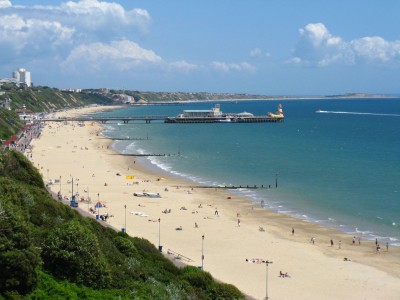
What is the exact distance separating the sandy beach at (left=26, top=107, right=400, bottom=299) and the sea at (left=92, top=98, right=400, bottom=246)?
254 centimetres

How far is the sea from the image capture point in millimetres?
37688

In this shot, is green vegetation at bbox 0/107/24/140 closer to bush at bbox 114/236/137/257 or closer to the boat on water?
the boat on water

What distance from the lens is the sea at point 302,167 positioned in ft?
124

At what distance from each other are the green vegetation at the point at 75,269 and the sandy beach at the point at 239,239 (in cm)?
589

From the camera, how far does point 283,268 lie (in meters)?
26.2

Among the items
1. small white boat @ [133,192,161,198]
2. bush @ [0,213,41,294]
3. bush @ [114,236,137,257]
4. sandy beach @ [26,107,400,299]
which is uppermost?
bush @ [0,213,41,294]

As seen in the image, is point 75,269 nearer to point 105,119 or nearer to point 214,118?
point 105,119

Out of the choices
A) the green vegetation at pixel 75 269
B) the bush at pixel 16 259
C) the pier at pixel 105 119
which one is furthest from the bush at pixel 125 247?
the pier at pixel 105 119

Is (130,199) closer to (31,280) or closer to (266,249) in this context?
(266,249)

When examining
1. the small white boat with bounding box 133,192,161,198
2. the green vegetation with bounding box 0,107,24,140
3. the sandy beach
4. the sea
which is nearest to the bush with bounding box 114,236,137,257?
the sandy beach

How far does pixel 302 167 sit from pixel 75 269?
4639 cm

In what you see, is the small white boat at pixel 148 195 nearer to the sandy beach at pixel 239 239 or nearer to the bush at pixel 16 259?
the sandy beach at pixel 239 239

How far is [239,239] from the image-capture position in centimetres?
3125

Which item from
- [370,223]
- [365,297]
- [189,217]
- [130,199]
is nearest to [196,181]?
[130,199]
